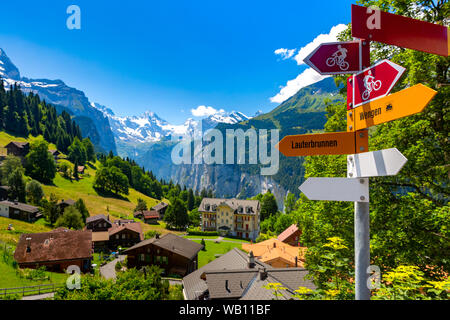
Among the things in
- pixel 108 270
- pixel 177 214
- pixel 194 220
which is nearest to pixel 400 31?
pixel 108 270

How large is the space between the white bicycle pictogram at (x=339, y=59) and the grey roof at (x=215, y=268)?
25.9 metres

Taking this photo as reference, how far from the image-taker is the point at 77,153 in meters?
138

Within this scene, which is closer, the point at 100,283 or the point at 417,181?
the point at 417,181

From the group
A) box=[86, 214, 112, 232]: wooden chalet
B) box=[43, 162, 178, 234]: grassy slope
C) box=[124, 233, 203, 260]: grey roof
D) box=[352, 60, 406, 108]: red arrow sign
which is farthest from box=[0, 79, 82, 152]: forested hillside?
box=[352, 60, 406, 108]: red arrow sign

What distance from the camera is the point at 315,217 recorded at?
11352 mm

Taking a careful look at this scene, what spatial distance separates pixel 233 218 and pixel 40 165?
8026 centimetres

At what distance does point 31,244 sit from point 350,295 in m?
47.2

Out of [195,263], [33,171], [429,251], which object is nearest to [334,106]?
[429,251]

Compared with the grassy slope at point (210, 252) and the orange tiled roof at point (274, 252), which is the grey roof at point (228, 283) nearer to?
the orange tiled roof at point (274, 252)

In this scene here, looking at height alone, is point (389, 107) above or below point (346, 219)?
above

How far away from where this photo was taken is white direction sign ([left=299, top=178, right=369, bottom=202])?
2887 mm

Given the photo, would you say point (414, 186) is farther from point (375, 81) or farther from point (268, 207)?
point (268, 207)
